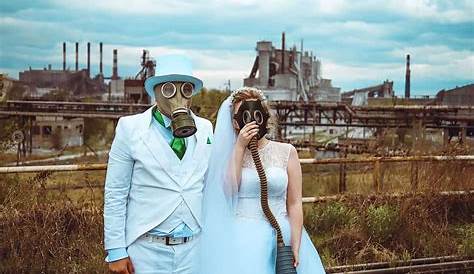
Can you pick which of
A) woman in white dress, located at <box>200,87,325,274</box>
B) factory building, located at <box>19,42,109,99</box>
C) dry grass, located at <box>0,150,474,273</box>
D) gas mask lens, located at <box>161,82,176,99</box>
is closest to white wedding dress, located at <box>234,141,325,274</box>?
woman in white dress, located at <box>200,87,325,274</box>

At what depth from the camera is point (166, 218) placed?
2566 millimetres

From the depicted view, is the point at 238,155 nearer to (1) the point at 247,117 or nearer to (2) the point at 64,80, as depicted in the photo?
(1) the point at 247,117

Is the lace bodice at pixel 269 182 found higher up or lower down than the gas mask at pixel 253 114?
lower down

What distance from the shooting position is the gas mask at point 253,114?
2842 mm

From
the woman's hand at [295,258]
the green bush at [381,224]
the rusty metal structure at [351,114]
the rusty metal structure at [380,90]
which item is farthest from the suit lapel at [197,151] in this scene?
the rusty metal structure at [380,90]

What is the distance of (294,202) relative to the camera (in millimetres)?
3002

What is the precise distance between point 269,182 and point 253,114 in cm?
34

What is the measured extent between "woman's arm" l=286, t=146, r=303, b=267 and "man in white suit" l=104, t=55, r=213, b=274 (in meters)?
0.55

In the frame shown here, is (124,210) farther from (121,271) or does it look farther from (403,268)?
(403,268)

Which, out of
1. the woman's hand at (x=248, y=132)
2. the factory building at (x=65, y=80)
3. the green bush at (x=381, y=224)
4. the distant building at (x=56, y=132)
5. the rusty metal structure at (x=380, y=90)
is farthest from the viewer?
the factory building at (x=65, y=80)

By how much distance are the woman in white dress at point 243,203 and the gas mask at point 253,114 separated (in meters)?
0.04

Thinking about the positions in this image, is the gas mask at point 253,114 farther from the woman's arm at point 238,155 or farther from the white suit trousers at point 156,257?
the white suit trousers at point 156,257

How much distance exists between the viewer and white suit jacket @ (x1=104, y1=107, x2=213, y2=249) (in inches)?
101

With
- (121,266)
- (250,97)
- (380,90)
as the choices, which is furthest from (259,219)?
(380,90)
